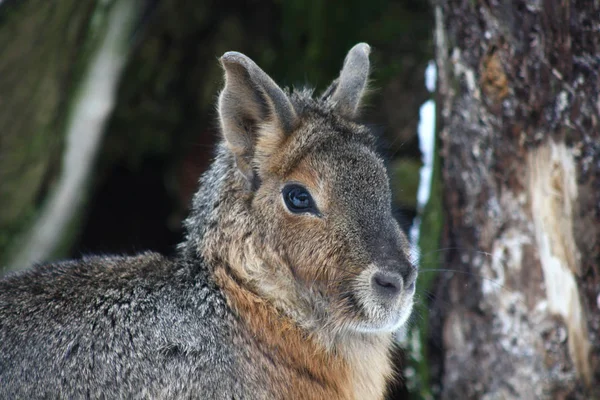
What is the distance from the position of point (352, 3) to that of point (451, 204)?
354 cm

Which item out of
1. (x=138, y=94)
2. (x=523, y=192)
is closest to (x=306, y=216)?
(x=523, y=192)

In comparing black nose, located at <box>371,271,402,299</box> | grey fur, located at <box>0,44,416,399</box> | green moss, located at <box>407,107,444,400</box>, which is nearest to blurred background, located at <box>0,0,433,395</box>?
green moss, located at <box>407,107,444,400</box>

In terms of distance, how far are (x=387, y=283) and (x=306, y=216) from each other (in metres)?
0.61

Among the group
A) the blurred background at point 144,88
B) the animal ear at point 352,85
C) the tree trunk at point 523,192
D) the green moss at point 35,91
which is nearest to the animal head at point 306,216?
the animal ear at point 352,85

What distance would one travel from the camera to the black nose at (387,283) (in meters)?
4.52

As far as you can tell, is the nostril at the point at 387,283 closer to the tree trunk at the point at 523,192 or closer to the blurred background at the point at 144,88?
the tree trunk at the point at 523,192

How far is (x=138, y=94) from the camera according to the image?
10.4 m

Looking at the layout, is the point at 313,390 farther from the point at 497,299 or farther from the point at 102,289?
the point at 497,299

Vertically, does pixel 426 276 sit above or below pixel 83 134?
below

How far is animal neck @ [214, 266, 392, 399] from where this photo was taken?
16.1 ft

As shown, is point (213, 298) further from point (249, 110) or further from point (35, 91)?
point (35, 91)

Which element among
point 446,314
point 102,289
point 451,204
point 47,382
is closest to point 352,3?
point 451,204

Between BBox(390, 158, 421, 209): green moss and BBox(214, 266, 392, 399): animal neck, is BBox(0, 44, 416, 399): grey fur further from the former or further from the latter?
BBox(390, 158, 421, 209): green moss

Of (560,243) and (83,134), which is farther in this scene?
(83,134)
